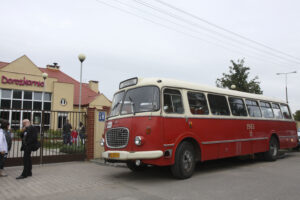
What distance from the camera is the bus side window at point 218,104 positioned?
931 cm

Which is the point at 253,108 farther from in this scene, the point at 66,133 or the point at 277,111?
the point at 66,133

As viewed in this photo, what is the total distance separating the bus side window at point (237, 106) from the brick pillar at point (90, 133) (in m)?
5.66

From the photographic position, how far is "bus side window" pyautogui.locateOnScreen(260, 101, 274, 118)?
12164mm

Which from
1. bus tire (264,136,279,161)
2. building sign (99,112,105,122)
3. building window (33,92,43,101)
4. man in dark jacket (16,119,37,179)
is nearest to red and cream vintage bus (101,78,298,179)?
bus tire (264,136,279,161)

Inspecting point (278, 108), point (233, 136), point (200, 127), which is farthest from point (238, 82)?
point (200, 127)

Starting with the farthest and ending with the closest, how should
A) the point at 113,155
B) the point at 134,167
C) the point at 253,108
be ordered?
1. the point at 253,108
2. the point at 134,167
3. the point at 113,155

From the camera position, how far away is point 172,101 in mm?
7887

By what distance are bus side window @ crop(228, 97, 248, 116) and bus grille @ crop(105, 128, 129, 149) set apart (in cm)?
464

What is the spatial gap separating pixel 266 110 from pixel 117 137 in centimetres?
771

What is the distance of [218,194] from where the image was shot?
19.9ft

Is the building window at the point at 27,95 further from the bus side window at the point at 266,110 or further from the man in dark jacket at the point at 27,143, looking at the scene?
the bus side window at the point at 266,110

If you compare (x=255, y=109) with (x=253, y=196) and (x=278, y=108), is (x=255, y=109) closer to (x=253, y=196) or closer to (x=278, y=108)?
(x=278, y=108)

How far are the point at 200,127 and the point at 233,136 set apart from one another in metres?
2.08

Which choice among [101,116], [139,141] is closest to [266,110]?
[101,116]
